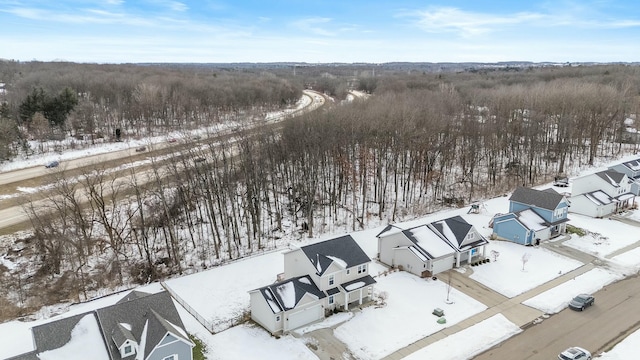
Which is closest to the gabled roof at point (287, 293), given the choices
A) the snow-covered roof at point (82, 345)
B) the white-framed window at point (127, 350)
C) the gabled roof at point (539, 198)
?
the white-framed window at point (127, 350)

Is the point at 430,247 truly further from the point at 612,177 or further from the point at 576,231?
the point at 612,177

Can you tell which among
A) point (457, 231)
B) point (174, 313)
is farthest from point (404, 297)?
point (174, 313)

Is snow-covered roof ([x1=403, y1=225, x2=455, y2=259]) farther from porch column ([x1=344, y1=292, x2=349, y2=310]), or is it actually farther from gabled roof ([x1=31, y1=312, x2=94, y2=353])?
gabled roof ([x1=31, y1=312, x2=94, y2=353])

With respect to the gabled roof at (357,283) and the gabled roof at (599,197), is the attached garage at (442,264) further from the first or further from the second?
the gabled roof at (599,197)

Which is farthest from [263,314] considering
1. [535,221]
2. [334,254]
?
[535,221]

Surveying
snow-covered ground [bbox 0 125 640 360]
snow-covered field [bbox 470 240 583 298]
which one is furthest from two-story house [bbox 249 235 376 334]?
snow-covered field [bbox 470 240 583 298]
